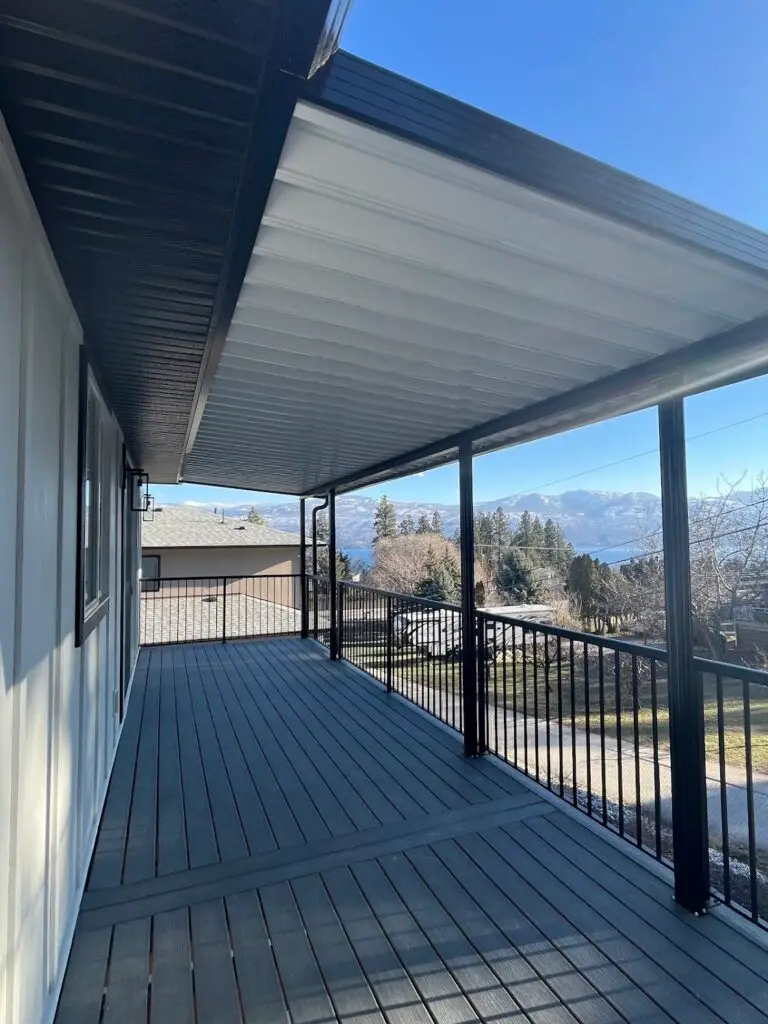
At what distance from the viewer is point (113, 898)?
2232 mm

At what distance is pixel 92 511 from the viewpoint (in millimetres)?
2674

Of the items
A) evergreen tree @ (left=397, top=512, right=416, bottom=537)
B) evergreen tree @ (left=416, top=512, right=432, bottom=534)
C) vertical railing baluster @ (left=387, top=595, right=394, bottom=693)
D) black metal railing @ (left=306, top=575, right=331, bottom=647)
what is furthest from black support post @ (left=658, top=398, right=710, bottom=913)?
evergreen tree @ (left=397, top=512, right=416, bottom=537)

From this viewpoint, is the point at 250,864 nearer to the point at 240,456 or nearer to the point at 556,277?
the point at 556,277

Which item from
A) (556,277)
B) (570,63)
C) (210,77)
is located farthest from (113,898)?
(570,63)

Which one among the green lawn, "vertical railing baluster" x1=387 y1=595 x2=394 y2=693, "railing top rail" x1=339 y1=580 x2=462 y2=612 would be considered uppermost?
"railing top rail" x1=339 y1=580 x2=462 y2=612

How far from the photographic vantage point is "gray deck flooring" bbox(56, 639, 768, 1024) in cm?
172

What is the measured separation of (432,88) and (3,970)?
214cm

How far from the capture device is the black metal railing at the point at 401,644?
16.2ft

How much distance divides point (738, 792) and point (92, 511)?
6.58 meters

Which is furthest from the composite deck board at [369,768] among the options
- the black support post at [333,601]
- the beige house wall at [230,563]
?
the beige house wall at [230,563]

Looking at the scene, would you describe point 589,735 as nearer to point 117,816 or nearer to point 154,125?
point 117,816

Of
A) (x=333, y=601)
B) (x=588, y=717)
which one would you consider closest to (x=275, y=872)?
(x=588, y=717)

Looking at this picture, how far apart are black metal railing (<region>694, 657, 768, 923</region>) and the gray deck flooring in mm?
347

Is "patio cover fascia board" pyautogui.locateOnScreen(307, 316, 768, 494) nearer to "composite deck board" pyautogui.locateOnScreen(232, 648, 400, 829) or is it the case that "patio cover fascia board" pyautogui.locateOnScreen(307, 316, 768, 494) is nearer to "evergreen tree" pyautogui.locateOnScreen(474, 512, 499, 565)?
"composite deck board" pyautogui.locateOnScreen(232, 648, 400, 829)
